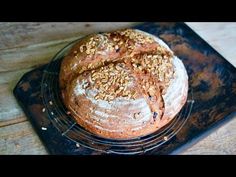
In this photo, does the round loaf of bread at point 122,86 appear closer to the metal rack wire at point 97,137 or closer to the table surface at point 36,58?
the metal rack wire at point 97,137

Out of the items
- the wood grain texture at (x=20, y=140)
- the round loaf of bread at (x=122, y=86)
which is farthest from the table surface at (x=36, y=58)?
the round loaf of bread at (x=122, y=86)

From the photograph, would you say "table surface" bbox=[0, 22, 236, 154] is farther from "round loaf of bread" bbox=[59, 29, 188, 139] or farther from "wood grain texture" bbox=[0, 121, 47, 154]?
"round loaf of bread" bbox=[59, 29, 188, 139]

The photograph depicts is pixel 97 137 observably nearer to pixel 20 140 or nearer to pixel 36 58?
pixel 20 140

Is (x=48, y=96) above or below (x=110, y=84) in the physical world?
below

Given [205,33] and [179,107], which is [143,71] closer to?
[179,107]

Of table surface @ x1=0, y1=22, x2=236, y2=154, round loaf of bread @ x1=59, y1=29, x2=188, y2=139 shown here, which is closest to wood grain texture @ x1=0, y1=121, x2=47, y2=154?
table surface @ x1=0, y1=22, x2=236, y2=154

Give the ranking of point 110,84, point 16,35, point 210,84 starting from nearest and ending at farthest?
point 110,84
point 210,84
point 16,35

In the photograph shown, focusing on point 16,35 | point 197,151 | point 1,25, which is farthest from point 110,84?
point 1,25
